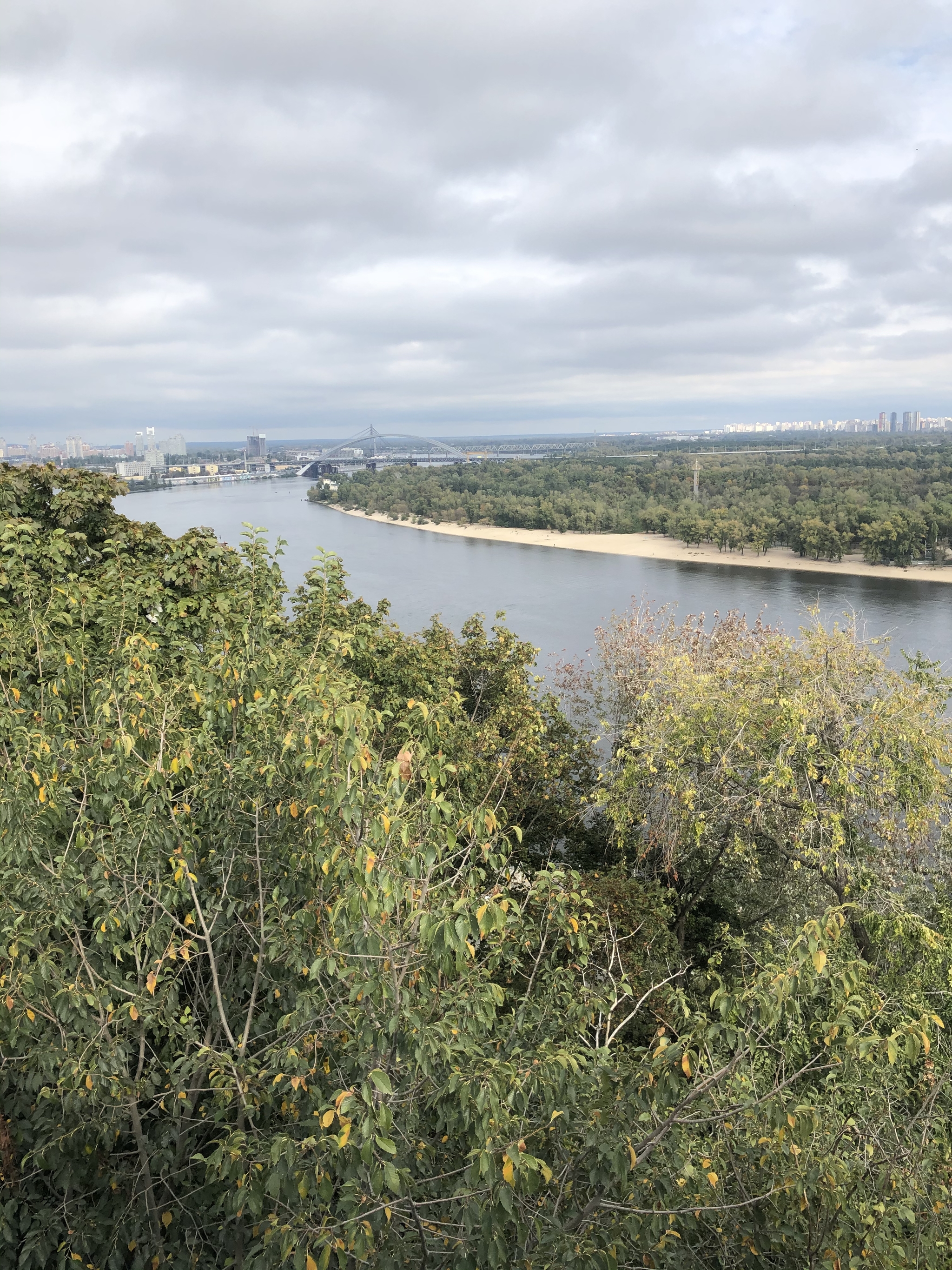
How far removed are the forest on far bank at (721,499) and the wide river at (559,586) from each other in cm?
315

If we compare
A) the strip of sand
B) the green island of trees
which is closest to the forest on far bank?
the strip of sand

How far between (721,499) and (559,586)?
88.4ft

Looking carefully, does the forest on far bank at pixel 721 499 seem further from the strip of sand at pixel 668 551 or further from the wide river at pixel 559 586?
the wide river at pixel 559 586

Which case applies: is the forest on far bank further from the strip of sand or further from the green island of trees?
the green island of trees

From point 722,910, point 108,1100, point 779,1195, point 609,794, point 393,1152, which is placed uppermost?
point 393,1152

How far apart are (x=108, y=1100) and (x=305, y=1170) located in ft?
3.11

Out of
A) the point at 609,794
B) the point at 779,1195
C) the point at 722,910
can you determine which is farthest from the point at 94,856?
the point at 722,910

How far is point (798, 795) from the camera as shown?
7543 mm

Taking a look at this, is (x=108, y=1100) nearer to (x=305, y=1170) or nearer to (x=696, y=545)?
(x=305, y=1170)

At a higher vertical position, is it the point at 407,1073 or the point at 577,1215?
the point at 407,1073

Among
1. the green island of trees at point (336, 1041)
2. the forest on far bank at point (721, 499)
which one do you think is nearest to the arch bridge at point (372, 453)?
the forest on far bank at point (721, 499)

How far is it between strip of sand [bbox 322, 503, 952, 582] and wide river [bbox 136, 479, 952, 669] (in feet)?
2.78

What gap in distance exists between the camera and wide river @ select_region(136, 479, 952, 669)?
27688 millimetres

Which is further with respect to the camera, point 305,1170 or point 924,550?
point 924,550
